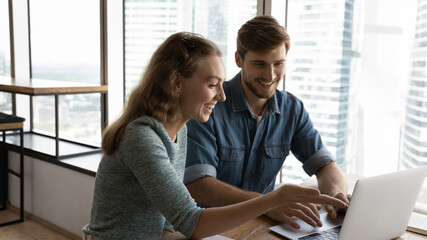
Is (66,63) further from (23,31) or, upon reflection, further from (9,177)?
(9,177)

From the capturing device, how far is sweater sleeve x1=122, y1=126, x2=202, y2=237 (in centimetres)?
114

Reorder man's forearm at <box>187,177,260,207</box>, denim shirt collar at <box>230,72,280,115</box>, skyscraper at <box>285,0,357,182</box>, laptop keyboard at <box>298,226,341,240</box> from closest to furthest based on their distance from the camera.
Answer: laptop keyboard at <box>298,226,341,240</box>, man's forearm at <box>187,177,260,207</box>, denim shirt collar at <box>230,72,280,115</box>, skyscraper at <box>285,0,357,182</box>

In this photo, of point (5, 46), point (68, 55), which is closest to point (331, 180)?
point (68, 55)

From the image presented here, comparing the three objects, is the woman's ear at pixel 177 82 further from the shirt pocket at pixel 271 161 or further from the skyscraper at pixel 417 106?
the skyscraper at pixel 417 106

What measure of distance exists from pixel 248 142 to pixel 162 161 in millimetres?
690

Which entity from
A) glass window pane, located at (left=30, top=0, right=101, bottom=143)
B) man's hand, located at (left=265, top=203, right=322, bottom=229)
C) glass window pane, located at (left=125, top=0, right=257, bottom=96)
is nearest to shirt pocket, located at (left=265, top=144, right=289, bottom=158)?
man's hand, located at (left=265, top=203, right=322, bottom=229)

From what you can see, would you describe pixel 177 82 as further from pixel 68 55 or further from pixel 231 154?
pixel 68 55

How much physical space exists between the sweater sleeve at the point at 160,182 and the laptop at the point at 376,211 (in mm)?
280

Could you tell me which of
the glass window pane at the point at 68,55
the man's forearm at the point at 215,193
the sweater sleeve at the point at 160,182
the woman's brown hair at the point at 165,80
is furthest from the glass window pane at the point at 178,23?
the sweater sleeve at the point at 160,182

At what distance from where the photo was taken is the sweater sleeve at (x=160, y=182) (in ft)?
3.75

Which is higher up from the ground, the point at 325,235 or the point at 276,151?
the point at 276,151

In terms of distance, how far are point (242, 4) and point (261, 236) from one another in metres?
1.60

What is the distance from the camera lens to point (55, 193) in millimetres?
3113

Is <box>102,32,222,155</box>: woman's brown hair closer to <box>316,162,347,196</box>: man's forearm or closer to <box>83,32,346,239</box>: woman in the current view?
<box>83,32,346,239</box>: woman
